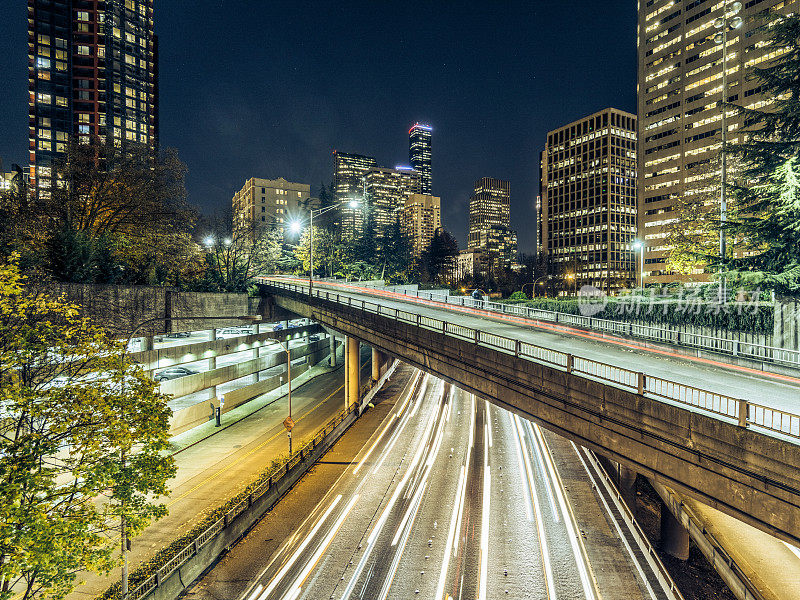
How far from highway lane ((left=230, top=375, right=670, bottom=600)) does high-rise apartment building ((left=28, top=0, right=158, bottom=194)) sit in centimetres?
9999

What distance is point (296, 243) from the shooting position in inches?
3824

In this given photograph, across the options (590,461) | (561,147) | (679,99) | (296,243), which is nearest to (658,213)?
(679,99)

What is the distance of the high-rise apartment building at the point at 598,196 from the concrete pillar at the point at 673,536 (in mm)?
120841

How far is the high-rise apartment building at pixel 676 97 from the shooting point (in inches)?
3435

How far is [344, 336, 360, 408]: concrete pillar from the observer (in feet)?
108

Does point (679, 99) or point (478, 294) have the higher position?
point (679, 99)

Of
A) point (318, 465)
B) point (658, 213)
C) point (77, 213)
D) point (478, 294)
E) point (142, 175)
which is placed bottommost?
point (318, 465)

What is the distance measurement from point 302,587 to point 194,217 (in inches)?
1312

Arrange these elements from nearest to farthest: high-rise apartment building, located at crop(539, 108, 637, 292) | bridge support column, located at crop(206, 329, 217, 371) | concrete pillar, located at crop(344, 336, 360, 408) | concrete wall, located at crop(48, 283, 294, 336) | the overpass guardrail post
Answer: the overpass guardrail post, concrete wall, located at crop(48, 283, 294, 336), concrete pillar, located at crop(344, 336, 360, 408), bridge support column, located at crop(206, 329, 217, 371), high-rise apartment building, located at crop(539, 108, 637, 292)

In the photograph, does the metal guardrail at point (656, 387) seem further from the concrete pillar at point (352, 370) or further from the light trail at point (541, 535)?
the concrete pillar at point (352, 370)

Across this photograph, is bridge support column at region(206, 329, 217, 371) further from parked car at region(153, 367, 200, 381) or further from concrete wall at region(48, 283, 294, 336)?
parked car at region(153, 367, 200, 381)

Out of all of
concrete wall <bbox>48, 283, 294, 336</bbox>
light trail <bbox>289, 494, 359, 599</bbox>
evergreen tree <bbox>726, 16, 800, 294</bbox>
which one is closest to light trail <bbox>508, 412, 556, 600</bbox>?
light trail <bbox>289, 494, 359, 599</bbox>

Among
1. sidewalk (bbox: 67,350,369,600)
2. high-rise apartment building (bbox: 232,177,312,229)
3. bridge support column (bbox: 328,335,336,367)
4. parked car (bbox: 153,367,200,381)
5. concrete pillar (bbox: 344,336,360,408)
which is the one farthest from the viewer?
high-rise apartment building (bbox: 232,177,312,229)

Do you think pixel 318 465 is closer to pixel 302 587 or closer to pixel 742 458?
pixel 302 587
